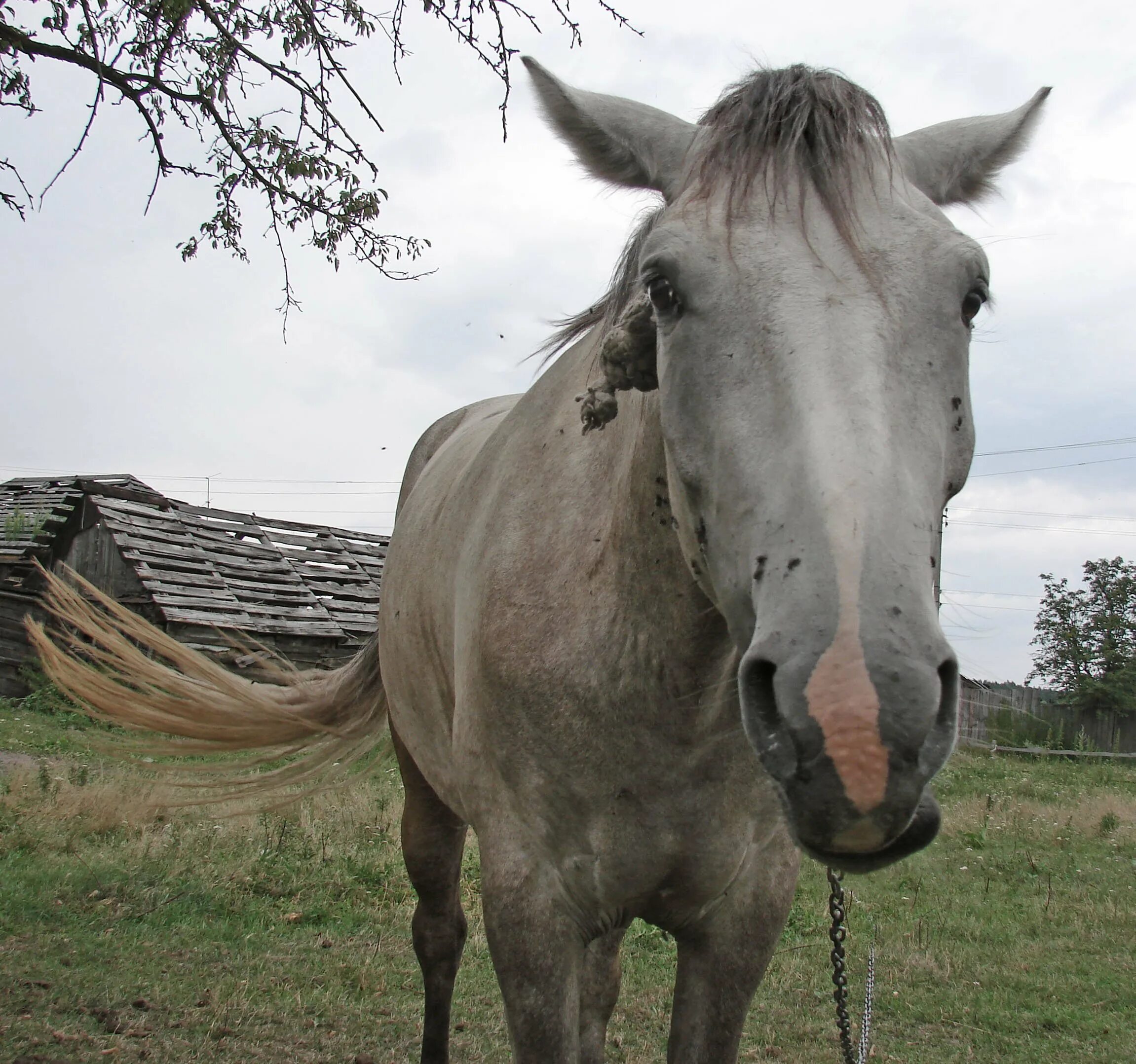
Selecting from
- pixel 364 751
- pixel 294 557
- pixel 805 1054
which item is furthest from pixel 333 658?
pixel 805 1054

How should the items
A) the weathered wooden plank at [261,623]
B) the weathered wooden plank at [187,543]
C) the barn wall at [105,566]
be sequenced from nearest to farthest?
the weathered wooden plank at [261,623]
the barn wall at [105,566]
the weathered wooden plank at [187,543]

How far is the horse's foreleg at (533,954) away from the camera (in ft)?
6.56

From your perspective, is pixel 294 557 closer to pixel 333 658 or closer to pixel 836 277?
pixel 333 658

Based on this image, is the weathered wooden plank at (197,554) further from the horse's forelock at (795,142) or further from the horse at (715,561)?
the horse's forelock at (795,142)

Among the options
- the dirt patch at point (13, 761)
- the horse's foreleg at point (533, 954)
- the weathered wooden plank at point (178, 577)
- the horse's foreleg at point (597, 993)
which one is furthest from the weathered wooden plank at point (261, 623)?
the horse's foreleg at point (533, 954)

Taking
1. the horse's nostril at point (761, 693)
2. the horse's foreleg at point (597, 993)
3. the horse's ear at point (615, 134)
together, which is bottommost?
the horse's foreleg at point (597, 993)

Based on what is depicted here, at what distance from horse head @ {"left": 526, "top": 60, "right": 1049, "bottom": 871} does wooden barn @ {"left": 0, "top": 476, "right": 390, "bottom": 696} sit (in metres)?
12.7

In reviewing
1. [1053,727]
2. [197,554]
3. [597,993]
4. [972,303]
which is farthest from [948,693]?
[1053,727]

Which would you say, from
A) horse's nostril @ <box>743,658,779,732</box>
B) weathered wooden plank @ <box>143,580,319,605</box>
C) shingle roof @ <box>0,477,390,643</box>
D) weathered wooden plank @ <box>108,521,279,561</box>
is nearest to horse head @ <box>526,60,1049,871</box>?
horse's nostril @ <box>743,658,779,732</box>

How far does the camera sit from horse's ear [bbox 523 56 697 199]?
1.88 m

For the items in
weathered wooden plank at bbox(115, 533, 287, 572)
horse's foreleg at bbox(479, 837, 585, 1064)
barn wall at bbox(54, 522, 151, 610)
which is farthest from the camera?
weathered wooden plank at bbox(115, 533, 287, 572)

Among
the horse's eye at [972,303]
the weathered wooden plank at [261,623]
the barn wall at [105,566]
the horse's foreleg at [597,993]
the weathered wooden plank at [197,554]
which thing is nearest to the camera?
the horse's eye at [972,303]

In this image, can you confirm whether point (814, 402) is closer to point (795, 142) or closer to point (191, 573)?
point (795, 142)

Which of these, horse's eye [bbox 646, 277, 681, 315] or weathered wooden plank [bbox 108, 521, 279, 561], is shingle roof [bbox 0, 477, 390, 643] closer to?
weathered wooden plank [bbox 108, 521, 279, 561]
